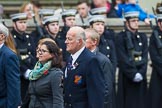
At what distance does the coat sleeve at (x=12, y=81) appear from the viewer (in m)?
9.50

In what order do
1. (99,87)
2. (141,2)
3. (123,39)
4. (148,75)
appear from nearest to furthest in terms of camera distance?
(99,87), (123,39), (148,75), (141,2)

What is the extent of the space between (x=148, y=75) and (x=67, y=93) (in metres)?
5.87

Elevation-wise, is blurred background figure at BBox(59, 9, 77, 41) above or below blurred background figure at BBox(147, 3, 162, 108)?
above

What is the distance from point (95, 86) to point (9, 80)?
1.21 meters

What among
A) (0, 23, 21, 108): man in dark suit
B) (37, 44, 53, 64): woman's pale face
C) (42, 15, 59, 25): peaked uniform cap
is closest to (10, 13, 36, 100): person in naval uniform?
(42, 15, 59, 25): peaked uniform cap

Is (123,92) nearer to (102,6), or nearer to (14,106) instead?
(102,6)

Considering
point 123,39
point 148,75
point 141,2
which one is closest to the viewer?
point 123,39

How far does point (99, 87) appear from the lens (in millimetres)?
9086

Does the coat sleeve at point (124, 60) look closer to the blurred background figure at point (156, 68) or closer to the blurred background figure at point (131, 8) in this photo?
the blurred background figure at point (156, 68)

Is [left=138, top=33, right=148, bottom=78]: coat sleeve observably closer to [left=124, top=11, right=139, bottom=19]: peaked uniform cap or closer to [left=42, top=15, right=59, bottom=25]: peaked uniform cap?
[left=124, top=11, right=139, bottom=19]: peaked uniform cap

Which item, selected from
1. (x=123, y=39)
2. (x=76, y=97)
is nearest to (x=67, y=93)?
(x=76, y=97)

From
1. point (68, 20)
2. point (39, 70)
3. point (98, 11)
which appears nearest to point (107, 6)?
point (98, 11)

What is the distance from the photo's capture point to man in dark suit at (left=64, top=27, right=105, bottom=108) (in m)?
9.09

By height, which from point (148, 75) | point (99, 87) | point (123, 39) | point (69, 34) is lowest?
point (148, 75)
